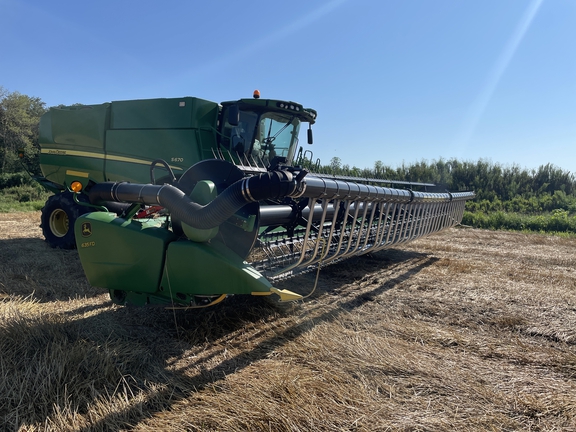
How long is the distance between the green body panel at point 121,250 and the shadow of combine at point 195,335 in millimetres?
355

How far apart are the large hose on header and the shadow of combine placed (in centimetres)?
84

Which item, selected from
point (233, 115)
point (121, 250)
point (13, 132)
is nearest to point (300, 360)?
point (121, 250)

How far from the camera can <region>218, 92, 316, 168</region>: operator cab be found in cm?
582

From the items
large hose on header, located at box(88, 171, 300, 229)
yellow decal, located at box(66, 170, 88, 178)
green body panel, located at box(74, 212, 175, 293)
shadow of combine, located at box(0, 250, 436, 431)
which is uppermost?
large hose on header, located at box(88, 171, 300, 229)

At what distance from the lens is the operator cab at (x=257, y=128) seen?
582 centimetres

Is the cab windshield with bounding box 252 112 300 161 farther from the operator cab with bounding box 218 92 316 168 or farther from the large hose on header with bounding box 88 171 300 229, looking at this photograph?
the large hose on header with bounding box 88 171 300 229

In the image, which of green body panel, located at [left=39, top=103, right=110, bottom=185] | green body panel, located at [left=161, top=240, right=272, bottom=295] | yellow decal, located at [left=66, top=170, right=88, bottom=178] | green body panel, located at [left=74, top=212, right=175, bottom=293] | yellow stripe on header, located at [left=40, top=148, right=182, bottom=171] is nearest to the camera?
green body panel, located at [left=161, top=240, right=272, bottom=295]

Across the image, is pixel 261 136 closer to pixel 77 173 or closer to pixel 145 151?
pixel 145 151

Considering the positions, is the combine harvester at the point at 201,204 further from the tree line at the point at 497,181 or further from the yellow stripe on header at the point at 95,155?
the tree line at the point at 497,181

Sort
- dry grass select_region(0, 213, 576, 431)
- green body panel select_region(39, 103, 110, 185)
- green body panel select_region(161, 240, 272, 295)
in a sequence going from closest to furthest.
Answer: dry grass select_region(0, 213, 576, 431)
green body panel select_region(161, 240, 272, 295)
green body panel select_region(39, 103, 110, 185)

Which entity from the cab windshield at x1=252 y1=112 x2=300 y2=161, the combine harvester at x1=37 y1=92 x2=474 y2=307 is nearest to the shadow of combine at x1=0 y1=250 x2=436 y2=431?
the combine harvester at x1=37 y1=92 x2=474 y2=307

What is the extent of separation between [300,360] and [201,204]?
118 centimetres

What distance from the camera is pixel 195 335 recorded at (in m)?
2.86

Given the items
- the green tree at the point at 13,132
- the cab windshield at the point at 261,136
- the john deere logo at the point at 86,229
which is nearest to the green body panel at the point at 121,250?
the john deere logo at the point at 86,229
